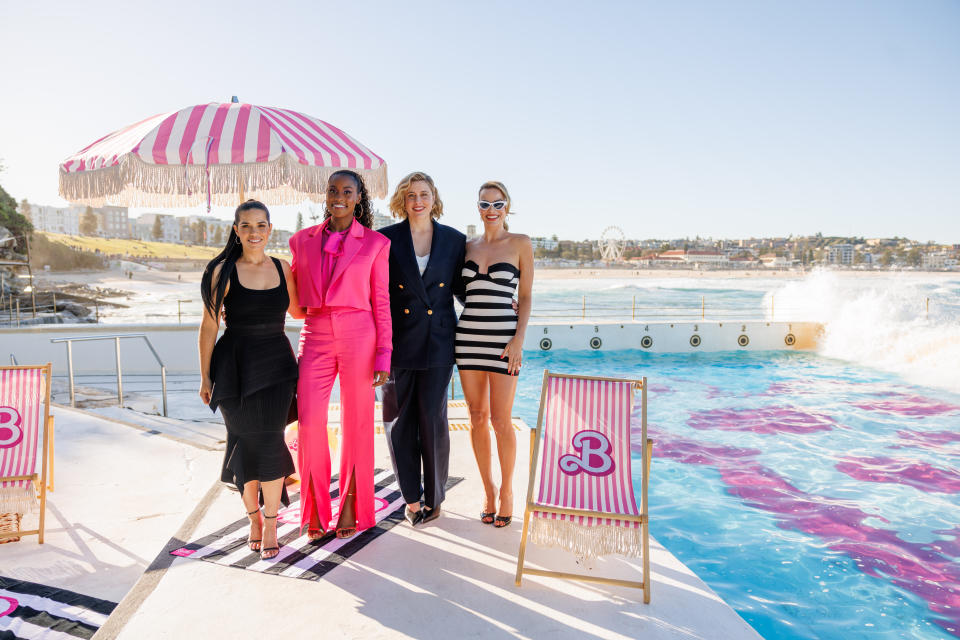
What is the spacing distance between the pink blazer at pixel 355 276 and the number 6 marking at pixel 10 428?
1800mm

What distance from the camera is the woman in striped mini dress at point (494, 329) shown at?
2977mm

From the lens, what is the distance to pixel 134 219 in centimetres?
15688

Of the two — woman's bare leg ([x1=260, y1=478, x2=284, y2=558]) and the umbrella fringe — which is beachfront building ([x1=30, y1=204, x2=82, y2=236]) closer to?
the umbrella fringe

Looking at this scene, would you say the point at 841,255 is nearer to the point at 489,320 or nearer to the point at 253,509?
the point at 489,320

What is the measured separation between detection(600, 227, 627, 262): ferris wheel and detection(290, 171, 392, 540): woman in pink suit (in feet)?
237

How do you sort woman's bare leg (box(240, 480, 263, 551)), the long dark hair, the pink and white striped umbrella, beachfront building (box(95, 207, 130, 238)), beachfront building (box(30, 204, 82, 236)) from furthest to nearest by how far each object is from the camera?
beachfront building (box(95, 207, 130, 238))
beachfront building (box(30, 204, 82, 236))
the pink and white striped umbrella
woman's bare leg (box(240, 480, 263, 551))
the long dark hair

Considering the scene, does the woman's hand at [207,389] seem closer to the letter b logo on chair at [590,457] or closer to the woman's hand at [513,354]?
the woman's hand at [513,354]

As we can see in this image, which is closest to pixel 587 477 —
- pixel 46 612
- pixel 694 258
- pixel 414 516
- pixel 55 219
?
pixel 414 516

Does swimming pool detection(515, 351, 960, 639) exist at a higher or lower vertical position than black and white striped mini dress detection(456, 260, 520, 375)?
lower

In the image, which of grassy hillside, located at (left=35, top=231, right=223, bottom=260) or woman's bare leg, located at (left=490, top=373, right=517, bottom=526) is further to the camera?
grassy hillside, located at (left=35, top=231, right=223, bottom=260)

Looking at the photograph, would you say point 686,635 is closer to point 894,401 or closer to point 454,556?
point 454,556

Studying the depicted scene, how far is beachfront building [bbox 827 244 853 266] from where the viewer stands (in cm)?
8419

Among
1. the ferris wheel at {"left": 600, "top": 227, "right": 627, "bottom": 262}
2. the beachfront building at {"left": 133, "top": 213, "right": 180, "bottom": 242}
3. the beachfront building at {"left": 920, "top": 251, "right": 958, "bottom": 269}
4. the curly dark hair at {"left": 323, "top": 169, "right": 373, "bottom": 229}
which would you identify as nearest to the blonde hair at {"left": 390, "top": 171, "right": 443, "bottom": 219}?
the curly dark hair at {"left": 323, "top": 169, "right": 373, "bottom": 229}

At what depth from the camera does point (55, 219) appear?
142875 mm
